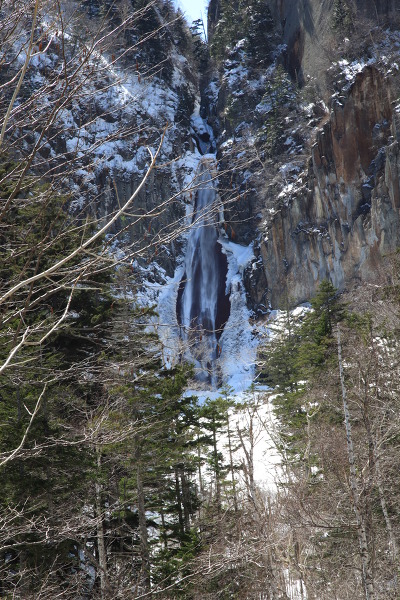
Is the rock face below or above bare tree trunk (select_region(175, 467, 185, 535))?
above

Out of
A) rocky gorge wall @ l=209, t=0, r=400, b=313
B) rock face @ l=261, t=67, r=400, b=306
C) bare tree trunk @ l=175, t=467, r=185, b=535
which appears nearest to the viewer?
bare tree trunk @ l=175, t=467, r=185, b=535

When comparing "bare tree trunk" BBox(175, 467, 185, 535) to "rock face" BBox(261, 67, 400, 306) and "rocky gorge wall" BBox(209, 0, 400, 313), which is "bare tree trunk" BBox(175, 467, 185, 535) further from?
"rock face" BBox(261, 67, 400, 306)

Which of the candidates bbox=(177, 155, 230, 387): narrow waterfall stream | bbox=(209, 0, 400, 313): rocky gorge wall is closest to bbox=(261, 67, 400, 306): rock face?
bbox=(209, 0, 400, 313): rocky gorge wall

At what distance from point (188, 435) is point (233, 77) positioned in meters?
45.3

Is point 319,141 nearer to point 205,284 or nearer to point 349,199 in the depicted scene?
point 349,199

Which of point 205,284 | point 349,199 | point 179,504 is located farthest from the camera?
point 205,284

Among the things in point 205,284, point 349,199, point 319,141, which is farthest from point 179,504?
point 205,284

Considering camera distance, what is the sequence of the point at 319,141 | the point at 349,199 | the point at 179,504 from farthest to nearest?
1. the point at 319,141
2. the point at 349,199
3. the point at 179,504

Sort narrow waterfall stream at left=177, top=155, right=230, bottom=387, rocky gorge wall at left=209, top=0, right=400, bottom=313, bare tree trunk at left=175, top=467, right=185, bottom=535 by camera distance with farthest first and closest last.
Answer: narrow waterfall stream at left=177, top=155, right=230, bottom=387 → rocky gorge wall at left=209, top=0, right=400, bottom=313 → bare tree trunk at left=175, top=467, right=185, bottom=535

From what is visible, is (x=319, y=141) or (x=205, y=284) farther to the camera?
(x=205, y=284)

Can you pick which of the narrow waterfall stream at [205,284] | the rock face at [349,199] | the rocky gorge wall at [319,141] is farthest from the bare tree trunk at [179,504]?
the narrow waterfall stream at [205,284]

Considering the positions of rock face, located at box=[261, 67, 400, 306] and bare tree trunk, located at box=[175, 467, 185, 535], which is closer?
bare tree trunk, located at box=[175, 467, 185, 535]

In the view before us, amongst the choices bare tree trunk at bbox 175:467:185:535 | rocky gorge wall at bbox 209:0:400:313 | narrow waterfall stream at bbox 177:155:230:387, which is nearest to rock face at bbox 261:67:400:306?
rocky gorge wall at bbox 209:0:400:313

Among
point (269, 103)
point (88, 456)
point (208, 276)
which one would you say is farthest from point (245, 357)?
point (88, 456)
